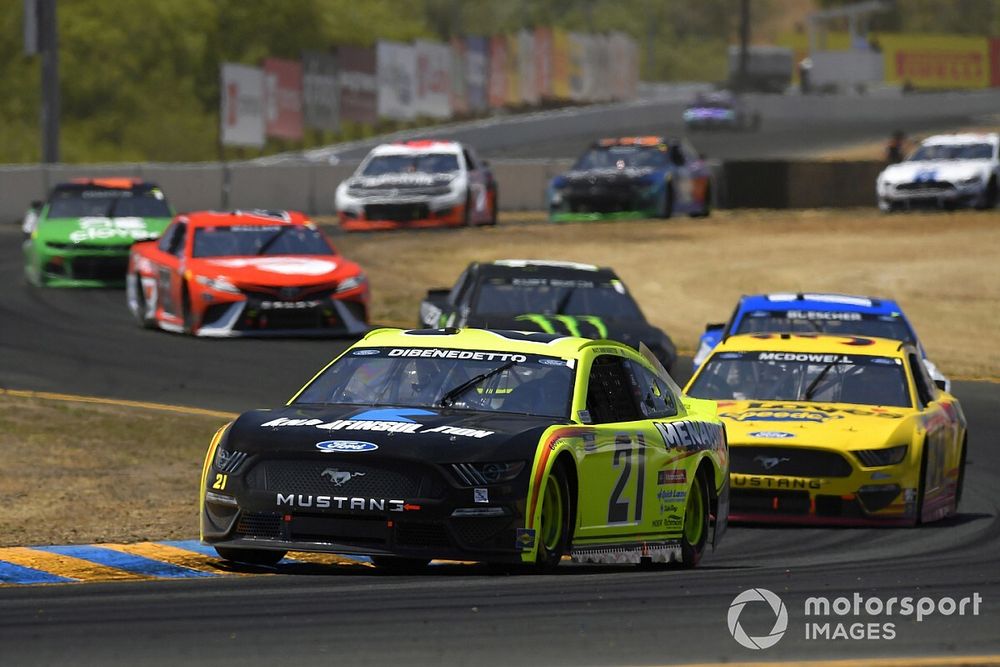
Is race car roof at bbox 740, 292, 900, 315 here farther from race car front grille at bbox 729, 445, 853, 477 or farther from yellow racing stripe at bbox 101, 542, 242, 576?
yellow racing stripe at bbox 101, 542, 242, 576

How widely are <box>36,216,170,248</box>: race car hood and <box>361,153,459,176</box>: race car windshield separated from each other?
8.24 metres

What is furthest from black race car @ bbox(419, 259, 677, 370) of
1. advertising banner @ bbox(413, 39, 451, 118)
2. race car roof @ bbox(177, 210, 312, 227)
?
advertising banner @ bbox(413, 39, 451, 118)

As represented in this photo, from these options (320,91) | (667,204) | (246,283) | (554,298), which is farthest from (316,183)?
(554,298)

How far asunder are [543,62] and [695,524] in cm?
6863

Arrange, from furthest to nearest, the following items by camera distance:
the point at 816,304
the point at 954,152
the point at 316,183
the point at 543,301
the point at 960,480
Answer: the point at 316,183, the point at 954,152, the point at 543,301, the point at 816,304, the point at 960,480

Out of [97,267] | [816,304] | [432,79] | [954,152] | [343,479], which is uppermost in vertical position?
[343,479]

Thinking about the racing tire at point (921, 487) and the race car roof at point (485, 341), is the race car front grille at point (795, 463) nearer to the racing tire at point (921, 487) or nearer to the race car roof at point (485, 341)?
the racing tire at point (921, 487)

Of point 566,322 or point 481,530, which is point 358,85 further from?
point 481,530

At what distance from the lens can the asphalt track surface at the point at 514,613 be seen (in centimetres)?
756

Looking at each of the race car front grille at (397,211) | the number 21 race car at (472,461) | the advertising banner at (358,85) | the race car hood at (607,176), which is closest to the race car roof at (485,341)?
the number 21 race car at (472,461)

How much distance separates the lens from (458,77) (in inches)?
2803

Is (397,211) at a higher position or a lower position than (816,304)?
lower

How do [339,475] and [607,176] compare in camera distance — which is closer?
[339,475]

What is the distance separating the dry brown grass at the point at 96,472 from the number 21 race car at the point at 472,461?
2261mm
